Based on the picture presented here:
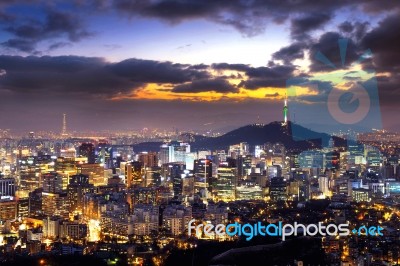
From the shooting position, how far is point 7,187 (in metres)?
12.2

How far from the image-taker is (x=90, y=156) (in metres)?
16.2

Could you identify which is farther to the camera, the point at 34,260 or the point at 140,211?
the point at 140,211

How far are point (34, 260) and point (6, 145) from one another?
26.6 feet

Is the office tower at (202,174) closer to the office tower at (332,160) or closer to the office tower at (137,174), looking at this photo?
the office tower at (137,174)

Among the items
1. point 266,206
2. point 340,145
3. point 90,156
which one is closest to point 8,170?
point 90,156

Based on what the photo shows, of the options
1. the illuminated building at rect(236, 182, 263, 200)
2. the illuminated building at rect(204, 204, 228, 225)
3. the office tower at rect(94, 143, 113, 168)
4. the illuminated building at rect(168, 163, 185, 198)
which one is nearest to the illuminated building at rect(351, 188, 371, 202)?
the illuminated building at rect(236, 182, 263, 200)

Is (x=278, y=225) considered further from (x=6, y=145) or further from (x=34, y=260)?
(x=6, y=145)

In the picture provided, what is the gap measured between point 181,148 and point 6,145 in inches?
186

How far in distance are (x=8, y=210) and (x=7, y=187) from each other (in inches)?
77.3

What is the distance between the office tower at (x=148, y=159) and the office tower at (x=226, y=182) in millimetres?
2510

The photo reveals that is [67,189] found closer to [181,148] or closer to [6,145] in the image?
[6,145]

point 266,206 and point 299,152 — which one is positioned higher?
point 299,152

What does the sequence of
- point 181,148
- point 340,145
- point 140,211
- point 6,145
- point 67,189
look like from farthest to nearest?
point 181,148, point 6,145, point 67,189, point 340,145, point 140,211

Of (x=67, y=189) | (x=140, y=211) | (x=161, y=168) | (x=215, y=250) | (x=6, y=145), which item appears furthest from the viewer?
(x=161, y=168)
